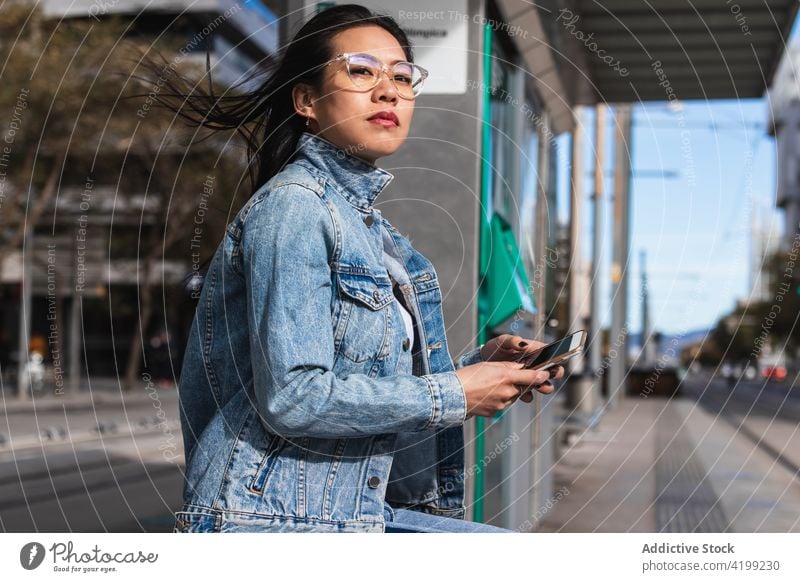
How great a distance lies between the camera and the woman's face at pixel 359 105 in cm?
241

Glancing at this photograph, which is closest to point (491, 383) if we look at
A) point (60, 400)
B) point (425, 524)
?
point (425, 524)

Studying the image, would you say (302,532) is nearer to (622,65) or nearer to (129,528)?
(622,65)

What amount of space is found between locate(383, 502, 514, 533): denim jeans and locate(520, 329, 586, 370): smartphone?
17.7 inches

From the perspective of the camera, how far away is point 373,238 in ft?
7.91

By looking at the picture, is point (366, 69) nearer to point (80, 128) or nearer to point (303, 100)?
point (303, 100)

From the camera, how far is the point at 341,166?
7.82 feet

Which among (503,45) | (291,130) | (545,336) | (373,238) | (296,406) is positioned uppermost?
(503,45)

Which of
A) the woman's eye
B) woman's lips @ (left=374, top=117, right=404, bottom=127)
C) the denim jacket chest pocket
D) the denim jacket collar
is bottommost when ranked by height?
the denim jacket chest pocket

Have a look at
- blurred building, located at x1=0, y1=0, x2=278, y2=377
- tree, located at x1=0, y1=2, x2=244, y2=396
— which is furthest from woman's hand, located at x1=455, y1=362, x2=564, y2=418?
blurred building, located at x1=0, y1=0, x2=278, y2=377

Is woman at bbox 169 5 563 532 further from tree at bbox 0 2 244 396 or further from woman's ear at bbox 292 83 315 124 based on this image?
tree at bbox 0 2 244 396

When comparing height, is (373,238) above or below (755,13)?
below

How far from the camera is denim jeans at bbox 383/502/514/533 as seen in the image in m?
2.54
